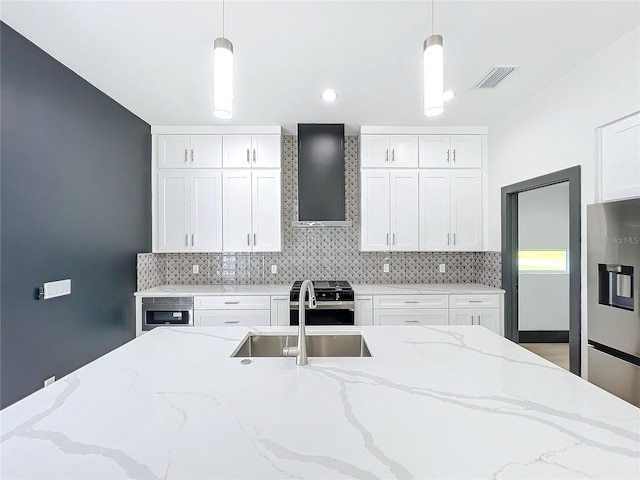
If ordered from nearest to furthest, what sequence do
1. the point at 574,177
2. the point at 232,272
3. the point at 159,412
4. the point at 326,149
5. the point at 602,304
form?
the point at 159,412 → the point at 602,304 → the point at 574,177 → the point at 326,149 → the point at 232,272

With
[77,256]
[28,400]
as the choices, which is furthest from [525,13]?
[77,256]

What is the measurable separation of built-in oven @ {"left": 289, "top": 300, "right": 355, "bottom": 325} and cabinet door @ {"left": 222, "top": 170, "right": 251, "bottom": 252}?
3.25 ft

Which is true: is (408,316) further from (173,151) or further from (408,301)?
(173,151)

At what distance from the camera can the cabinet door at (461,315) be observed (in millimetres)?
3395

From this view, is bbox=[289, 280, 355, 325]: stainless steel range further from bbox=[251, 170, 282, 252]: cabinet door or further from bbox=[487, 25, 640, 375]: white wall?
bbox=[487, 25, 640, 375]: white wall

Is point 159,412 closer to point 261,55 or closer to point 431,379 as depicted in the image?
point 431,379

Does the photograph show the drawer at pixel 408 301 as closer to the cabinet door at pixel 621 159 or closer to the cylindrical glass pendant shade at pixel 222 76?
the cabinet door at pixel 621 159

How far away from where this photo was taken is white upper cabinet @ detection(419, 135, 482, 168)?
3.67m

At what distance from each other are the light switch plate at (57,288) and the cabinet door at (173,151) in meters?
1.68

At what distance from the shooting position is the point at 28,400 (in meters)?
1.06

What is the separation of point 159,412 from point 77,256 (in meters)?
2.11

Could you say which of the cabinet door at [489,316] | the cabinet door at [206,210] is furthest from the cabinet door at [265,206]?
A: the cabinet door at [489,316]

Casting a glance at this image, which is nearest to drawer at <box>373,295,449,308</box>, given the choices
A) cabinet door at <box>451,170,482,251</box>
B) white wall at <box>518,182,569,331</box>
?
cabinet door at <box>451,170,482,251</box>

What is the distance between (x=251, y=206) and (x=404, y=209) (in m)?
1.67
